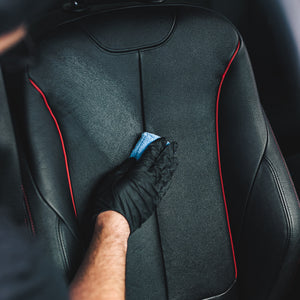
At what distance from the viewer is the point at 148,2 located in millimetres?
959

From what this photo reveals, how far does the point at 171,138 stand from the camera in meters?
0.99

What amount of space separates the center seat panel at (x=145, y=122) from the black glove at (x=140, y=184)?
3cm

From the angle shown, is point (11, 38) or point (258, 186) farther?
point (258, 186)

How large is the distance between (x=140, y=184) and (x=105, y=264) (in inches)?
9.1

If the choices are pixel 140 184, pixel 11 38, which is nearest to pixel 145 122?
pixel 140 184

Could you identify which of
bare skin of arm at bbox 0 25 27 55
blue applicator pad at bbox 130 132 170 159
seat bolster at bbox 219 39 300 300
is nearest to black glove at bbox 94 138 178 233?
blue applicator pad at bbox 130 132 170 159

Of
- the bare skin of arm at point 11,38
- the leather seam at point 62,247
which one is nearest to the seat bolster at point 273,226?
the leather seam at point 62,247

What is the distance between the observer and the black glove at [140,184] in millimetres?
939

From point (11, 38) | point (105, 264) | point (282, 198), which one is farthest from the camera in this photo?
point (282, 198)

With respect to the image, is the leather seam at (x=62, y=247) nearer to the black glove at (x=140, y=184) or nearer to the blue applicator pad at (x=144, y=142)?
the black glove at (x=140, y=184)

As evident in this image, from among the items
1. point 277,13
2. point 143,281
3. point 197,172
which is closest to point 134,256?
point 143,281

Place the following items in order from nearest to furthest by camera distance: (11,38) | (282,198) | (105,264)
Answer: (11,38) < (105,264) < (282,198)

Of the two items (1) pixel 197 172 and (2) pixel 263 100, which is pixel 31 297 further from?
(2) pixel 263 100

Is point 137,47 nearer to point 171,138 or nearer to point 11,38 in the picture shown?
point 171,138
